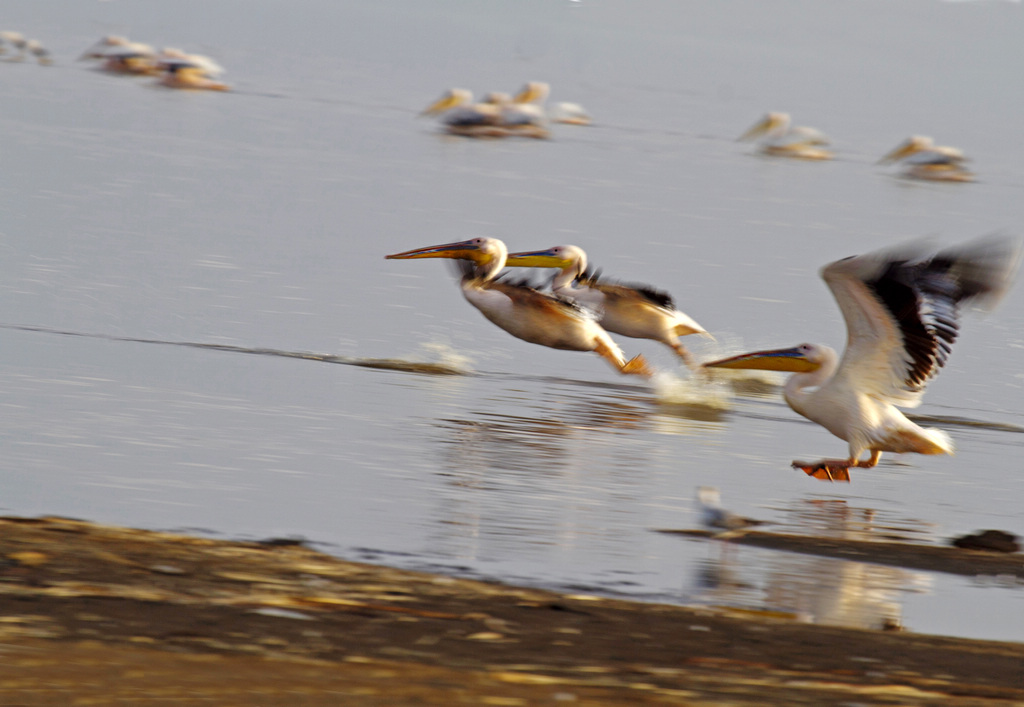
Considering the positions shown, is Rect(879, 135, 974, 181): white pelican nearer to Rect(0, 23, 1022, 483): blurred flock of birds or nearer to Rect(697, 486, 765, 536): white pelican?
Rect(0, 23, 1022, 483): blurred flock of birds

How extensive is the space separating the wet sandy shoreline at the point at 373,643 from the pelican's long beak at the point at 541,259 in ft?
20.8

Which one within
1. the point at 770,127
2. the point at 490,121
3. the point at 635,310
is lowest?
the point at 635,310

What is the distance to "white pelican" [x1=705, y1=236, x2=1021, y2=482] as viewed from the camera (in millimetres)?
6879

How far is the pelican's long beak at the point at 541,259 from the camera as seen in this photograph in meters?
11.1

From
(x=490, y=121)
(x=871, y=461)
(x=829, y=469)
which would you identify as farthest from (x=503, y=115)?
(x=829, y=469)

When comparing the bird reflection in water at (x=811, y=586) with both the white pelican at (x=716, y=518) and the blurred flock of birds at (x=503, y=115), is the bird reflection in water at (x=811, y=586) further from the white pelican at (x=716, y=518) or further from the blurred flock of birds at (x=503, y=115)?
the blurred flock of birds at (x=503, y=115)

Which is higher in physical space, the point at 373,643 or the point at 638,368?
the point at 638,368

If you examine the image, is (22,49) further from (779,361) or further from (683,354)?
(779,361)

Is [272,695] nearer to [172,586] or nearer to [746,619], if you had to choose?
[172,586]

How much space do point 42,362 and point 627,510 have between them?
3765 mm

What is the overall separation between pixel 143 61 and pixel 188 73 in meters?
4.14

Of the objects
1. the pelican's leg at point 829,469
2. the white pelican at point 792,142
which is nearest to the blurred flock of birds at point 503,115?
the white pelican at point 792,142

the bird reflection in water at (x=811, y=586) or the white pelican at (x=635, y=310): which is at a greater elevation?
the white pelican at (x=635, y=310)

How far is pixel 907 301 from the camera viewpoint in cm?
709
